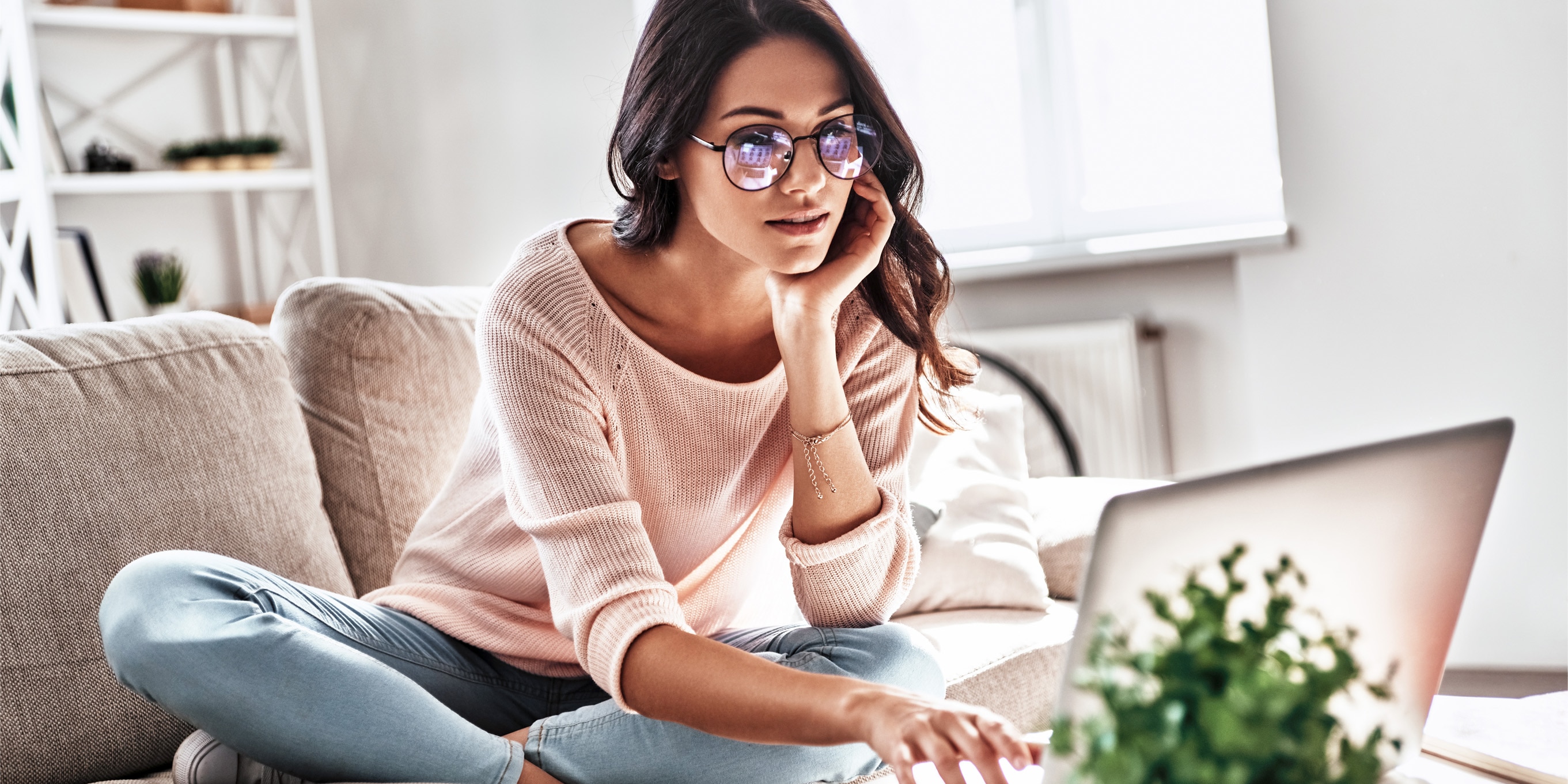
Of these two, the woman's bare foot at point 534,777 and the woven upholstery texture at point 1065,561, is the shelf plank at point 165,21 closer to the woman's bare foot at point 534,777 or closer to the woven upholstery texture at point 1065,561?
the woven upholstery texture at point 1065,561

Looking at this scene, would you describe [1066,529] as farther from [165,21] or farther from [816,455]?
[165,21]

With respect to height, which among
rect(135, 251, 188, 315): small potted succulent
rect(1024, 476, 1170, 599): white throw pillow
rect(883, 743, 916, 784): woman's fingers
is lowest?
rect(1024, 476, 1170, 599): white throw pillow

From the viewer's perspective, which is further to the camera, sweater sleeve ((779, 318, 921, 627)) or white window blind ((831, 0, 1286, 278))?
white window blind ((831, 0, 1286, 278))

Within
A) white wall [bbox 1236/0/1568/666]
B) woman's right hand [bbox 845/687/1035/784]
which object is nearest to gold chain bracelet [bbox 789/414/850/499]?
woman's right hand [bbox 845/687/1035/784]

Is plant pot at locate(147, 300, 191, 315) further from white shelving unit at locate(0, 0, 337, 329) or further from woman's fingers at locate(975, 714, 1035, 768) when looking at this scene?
woman's fingers at locate(975, 714, 1035, 768)

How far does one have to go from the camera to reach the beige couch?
4.45 ft

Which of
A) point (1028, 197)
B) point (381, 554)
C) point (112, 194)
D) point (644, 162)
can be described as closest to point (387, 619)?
point (381, 554)

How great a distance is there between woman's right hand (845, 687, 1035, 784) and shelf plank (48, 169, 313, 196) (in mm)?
3481

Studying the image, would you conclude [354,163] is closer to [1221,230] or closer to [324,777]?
[1221,230]

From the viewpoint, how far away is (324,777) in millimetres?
1178

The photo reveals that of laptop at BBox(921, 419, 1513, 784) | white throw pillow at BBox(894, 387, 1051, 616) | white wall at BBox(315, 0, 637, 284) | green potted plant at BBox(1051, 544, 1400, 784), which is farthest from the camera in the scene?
white wall at BBox(315, 0, 637, 284)

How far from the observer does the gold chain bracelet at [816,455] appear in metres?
1.35

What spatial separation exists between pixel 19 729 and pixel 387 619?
0.37m

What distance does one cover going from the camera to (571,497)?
1185 mm
